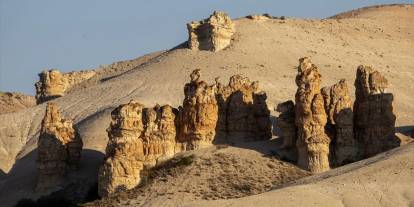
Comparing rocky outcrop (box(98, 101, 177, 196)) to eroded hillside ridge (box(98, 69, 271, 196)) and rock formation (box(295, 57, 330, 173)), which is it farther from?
rock formation (box(295, 57, 330, 173))

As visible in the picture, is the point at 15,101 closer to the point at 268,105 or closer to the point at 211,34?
the point at 211,34

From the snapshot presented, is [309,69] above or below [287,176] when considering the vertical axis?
above

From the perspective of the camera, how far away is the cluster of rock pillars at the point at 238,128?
62094 mm

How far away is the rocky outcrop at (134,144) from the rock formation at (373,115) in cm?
825

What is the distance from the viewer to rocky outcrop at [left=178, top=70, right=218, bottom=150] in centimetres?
6431

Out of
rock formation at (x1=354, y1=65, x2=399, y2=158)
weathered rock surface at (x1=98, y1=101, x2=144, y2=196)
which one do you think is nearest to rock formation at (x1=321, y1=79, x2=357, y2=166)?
rock formation at (x1=354, y1=65, x2=399, y2=158)

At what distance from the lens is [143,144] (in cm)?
6350

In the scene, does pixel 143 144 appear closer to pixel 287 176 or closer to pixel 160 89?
pixel 287 176

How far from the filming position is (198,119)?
64.6 meters

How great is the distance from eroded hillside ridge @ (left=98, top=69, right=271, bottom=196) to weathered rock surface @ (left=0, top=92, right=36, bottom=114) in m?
45.0

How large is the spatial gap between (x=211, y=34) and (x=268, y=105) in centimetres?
1512

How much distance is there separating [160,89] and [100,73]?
1793 centimetres

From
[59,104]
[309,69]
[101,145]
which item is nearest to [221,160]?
[309,69]

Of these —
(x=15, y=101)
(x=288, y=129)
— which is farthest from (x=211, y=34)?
(x=288, y=129)
